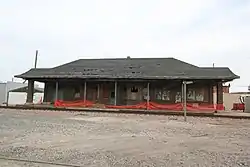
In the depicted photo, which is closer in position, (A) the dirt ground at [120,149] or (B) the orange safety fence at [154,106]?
(A) the dirt ground at [120,149]

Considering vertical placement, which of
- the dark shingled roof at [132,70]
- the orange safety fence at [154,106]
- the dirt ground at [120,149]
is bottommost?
the dirt ground at [120,149]

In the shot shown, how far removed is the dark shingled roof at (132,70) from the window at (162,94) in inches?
65.3

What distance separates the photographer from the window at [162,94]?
29891 mm

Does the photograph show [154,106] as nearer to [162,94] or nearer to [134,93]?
[162,94]

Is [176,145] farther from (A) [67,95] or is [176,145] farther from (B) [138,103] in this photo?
(A) [67,95]

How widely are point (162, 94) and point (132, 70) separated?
4002 millimetres

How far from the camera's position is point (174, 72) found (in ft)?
97.5

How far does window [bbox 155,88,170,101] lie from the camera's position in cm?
2989

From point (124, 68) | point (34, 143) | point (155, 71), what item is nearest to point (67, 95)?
point (124, 68)

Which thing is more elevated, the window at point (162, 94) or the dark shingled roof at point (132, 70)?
the dark shingled roof at point (132, 70)

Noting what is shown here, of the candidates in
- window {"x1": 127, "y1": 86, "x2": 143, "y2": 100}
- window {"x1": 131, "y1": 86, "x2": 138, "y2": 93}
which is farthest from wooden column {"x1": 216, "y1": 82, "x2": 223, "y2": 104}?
window {"x1": 131, "y1": 86, "x2": 138, "y2": 93}

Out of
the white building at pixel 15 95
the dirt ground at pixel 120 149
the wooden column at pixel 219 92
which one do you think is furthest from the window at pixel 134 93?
the dirt ground at pixel 120 149

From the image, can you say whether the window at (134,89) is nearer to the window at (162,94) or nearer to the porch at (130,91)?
the porch at (130,91)

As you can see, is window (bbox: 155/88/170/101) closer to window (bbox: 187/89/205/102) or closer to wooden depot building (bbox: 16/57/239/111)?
wooden depot building (bbox: 16/57/239/111)
